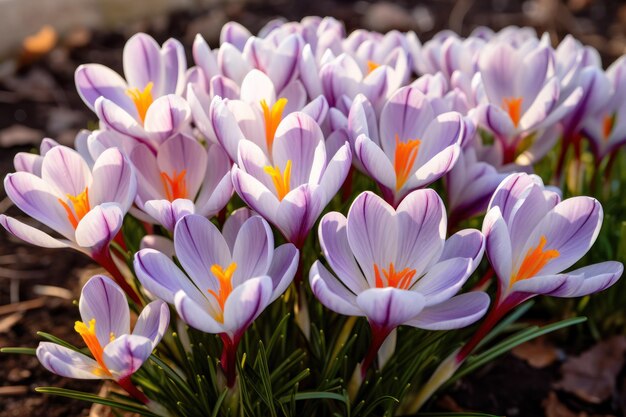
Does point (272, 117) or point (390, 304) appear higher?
point (272, 117)

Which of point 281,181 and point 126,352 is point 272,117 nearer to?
point 281,181

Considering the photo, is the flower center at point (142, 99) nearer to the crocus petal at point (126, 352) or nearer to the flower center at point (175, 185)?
the flower center at point (175, 185)

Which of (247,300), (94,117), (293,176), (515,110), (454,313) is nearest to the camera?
(247,300)

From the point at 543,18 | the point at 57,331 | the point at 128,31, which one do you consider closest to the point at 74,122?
the point at 128,31

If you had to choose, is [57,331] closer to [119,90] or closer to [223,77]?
[119,90]

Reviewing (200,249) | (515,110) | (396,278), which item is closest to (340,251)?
(396,278)

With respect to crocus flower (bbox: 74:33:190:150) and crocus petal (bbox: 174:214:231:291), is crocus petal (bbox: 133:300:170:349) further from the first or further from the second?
crocus flower (bbox: 74:33:190:150)

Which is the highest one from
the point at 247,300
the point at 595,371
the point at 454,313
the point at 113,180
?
the point at 113,180

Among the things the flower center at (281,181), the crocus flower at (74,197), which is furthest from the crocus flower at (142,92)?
the flower center at (281,181)
